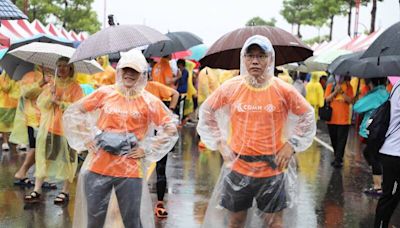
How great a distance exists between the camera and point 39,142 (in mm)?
6520

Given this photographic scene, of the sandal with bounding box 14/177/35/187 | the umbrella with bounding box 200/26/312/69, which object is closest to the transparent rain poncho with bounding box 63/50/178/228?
the umbrella with bounding box 200/26/312/69

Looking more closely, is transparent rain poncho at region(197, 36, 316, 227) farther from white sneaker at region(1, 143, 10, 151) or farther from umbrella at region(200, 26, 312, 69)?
white sneaker at region(1, 143, 10, 151)

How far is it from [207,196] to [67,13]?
35836mm

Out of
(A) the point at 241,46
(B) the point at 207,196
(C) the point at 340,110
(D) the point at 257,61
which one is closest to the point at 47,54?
(B) the point at 207,196

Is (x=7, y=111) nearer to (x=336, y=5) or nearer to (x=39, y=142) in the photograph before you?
(x=39, y=142)

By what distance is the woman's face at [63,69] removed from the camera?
20.5ft

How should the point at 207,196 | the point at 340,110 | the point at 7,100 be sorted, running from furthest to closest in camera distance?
the point at 7,100, the point at 340,110, the point at 207,196

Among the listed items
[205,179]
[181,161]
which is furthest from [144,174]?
[181,161]

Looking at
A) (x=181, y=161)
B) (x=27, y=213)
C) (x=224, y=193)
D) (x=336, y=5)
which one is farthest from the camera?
(x=336, y=5)

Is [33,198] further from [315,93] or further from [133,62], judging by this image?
[315,93]

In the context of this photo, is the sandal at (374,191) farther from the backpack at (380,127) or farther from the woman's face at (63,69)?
the woman's face at (63,69)

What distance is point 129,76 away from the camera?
4203 mm

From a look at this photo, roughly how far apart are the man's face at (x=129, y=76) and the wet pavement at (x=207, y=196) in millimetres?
1386

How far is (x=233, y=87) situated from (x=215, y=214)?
87 centimetres
